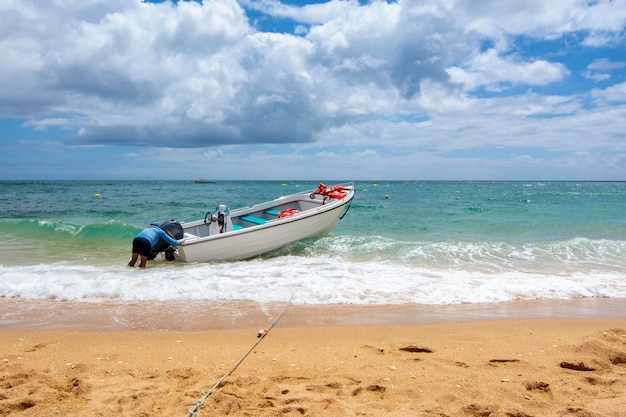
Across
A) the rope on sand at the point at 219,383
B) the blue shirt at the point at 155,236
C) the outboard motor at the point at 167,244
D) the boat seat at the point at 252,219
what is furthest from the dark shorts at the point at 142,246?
the rope on sand at the point at 219,383

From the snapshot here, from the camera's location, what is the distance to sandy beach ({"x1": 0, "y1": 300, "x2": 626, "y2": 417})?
3.41 metres

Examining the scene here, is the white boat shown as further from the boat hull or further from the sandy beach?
the sandy beach

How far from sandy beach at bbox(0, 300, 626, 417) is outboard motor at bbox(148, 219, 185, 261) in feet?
12.5

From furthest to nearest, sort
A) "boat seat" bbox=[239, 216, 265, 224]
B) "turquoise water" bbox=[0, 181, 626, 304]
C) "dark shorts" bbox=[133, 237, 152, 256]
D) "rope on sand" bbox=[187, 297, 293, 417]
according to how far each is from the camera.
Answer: "boat seat" bbox=[239, 216, 265, 224], "dark shorts" bbox=[133, 237, 152, 256], "turquoise water" bbox=[0, 181, 626, 304], "rope on sand" bbox=[187, 297, 293, 417]

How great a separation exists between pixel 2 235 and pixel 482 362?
17.3 m

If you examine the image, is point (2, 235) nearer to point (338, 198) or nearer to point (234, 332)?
point (338, 198)

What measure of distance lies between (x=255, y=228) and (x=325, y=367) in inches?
262

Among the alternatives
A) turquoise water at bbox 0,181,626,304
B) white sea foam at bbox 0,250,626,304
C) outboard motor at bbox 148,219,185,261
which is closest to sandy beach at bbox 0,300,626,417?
white sea foam at bbox 0,250,626,304

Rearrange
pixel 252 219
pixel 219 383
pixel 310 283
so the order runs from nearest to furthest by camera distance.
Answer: pixel 219 383 → pixel 310 283 → pixel 252 219

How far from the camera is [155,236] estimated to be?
970cm

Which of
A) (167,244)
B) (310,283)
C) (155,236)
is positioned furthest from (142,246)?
(310,283)

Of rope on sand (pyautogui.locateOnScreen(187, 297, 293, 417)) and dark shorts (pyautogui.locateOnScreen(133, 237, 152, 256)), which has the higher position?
dark shorts (pyautogui.locateOnScreen(133, 237, 152, 256))

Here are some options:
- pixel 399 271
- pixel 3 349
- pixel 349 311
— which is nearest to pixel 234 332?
pixel 349 311

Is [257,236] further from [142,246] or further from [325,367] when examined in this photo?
[325,367]
